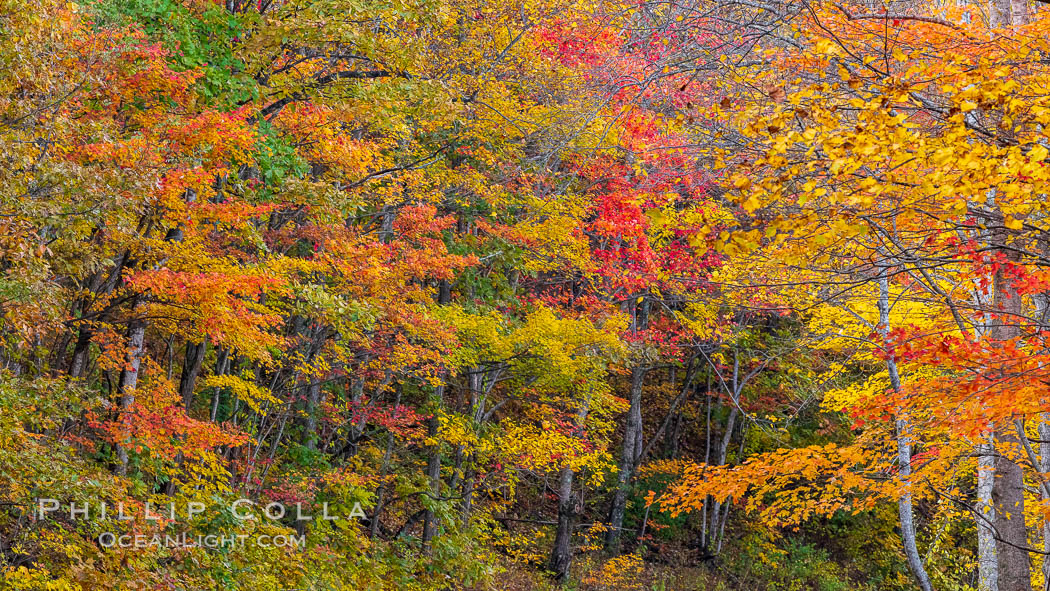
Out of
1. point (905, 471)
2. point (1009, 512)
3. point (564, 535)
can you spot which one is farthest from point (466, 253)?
point (1009, 512)

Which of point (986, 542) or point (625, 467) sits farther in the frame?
point (625, 467)

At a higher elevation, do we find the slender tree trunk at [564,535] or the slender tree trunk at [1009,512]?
the slender tree trunk at [1009,512]

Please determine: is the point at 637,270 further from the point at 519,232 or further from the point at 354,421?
the point at 354,421

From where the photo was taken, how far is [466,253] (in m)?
15.2

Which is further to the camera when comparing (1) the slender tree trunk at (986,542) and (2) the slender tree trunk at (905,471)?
(1) the slender tree trunk at (986,542)

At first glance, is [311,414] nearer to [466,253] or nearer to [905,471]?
[466,253]

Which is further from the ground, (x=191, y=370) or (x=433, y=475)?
(x=191, y=370)

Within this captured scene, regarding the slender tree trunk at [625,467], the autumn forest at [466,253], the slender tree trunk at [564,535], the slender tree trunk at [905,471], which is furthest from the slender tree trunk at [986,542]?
the slender tree trunk at [625,467]

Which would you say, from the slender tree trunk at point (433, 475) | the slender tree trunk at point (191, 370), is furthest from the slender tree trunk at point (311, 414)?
the slender tree trunk at point (191, 370)

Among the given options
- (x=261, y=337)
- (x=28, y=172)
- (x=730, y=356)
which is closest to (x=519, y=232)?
(x=261, y=337)

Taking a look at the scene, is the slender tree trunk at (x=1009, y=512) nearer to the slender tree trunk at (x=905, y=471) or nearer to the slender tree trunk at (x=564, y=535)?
the slender tree trunk at (x=905, y=471)

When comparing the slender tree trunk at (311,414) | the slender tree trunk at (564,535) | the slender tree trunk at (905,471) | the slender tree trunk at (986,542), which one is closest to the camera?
the slender tree trunk at (905,471)

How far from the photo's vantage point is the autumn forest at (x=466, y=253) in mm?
5332

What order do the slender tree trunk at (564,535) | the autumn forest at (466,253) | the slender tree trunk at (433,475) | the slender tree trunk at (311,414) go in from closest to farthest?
the autumn forest at (466,253)
the slender tree trunk at (311,414)
the slender tree trunk at (433,475)
the slender tree trunk at (564,535)
